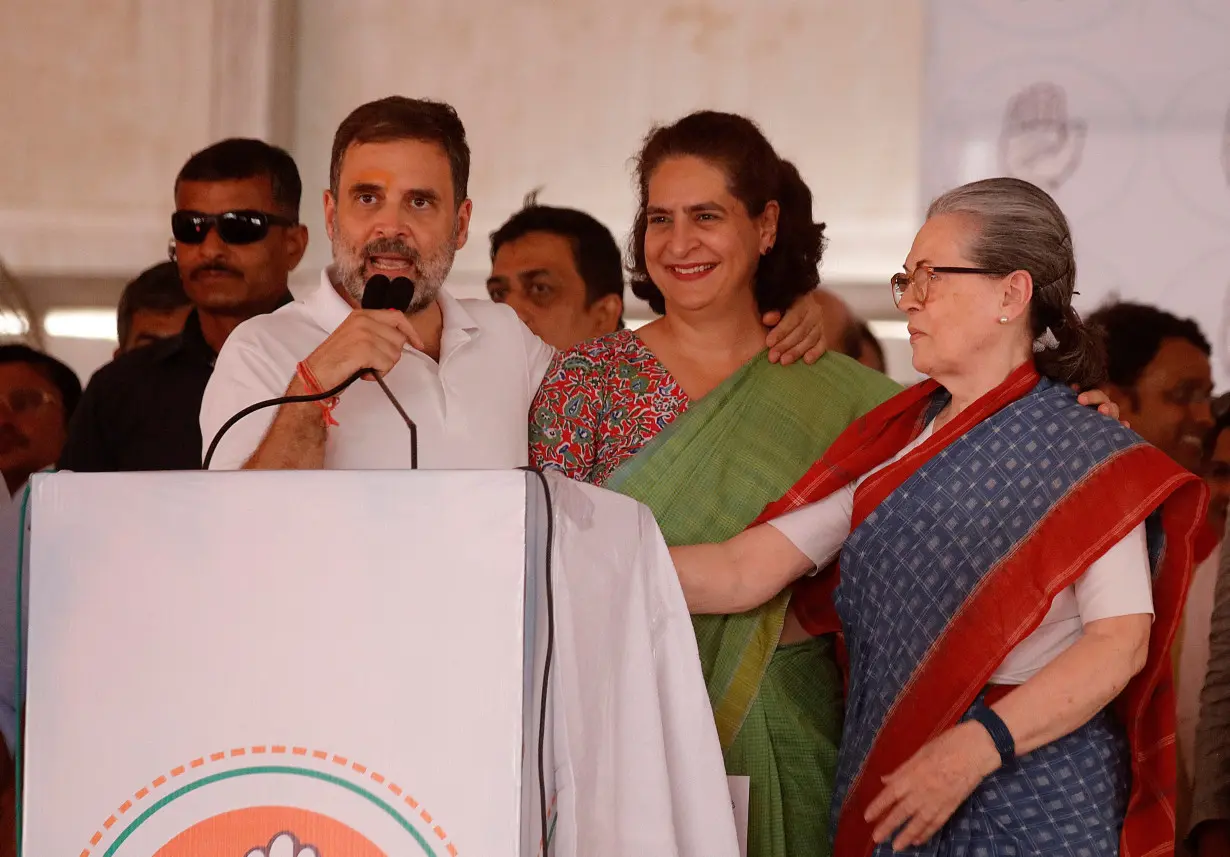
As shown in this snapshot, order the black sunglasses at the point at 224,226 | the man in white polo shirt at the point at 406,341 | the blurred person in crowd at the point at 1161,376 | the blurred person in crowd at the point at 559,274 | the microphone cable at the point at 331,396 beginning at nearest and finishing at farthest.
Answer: the microphone cable at the point at 331,396, the man in white polo shirt at the point at 406,341, the black sunglasses at the point at 224,226, the blurred person in crowd at the point at 1161,376, the blurred person in crowd at the point at 559,274

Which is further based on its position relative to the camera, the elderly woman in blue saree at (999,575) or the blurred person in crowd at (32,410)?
the blurred person in crowd at (32,410)

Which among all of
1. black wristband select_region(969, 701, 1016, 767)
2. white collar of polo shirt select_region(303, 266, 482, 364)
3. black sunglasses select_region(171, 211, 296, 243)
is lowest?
black wristband select_region(969, 701, 1016, 767)

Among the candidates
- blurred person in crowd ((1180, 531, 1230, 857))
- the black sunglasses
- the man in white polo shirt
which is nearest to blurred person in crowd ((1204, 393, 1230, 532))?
blurred person in crowd ((1180, 531, 1230, 857))

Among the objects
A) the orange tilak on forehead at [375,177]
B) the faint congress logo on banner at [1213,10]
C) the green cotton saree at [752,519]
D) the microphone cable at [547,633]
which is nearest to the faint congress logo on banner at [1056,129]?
the faint congress logo on banner at [1213,10]

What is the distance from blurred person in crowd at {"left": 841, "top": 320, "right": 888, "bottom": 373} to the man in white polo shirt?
157cm

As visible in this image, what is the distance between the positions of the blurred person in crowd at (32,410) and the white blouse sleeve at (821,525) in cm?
220

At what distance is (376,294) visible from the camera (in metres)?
1.92

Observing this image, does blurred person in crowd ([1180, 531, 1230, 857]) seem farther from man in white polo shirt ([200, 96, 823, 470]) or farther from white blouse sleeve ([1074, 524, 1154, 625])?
man in white polo shirt ([200, 96, 823, 470])

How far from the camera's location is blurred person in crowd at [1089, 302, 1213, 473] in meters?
3.40

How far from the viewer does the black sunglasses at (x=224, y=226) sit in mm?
3152

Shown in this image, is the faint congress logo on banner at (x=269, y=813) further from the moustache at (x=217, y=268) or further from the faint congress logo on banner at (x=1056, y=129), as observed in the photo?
the faint congress logo on banner at (x=1056, y=129)

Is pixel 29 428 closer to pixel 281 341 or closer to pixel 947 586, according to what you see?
pixel 281 341

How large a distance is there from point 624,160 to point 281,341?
2.10 metres

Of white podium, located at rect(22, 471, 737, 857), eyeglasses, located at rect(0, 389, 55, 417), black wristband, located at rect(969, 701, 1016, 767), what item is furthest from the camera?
eyeglasses, located at rect(0, 389, 55, 417)
